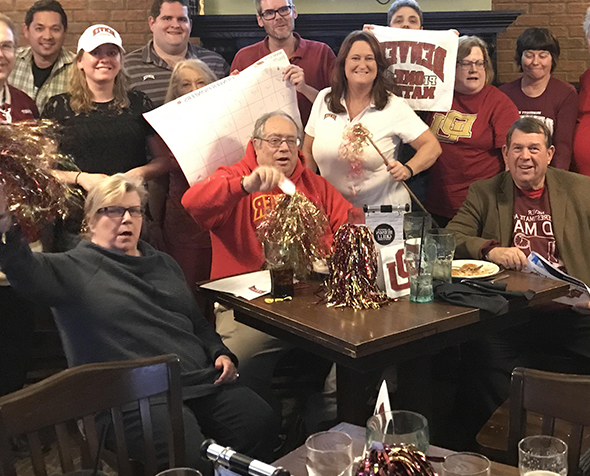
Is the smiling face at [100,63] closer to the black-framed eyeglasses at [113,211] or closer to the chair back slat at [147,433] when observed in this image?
the black-framed eyeglasses at [113,211]

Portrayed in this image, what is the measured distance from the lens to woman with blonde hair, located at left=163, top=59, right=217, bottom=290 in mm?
2953

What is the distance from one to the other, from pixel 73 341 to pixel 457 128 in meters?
2.03

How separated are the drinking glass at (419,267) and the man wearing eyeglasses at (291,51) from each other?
129 cm

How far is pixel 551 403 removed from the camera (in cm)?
132

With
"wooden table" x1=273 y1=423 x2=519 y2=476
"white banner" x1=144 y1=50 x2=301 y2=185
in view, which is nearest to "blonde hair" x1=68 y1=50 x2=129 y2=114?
"white banner" x1=144 y1=50 x2=301 y2=185

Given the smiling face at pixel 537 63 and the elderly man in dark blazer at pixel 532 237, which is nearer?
the elderly man in dark blazer at pixel 532 237

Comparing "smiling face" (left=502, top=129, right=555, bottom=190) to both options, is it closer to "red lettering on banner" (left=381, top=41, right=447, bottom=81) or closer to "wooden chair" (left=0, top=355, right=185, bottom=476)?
"red lettering on banner" (left=381, top=41, right=447, bottom=81)

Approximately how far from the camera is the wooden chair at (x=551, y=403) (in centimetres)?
128

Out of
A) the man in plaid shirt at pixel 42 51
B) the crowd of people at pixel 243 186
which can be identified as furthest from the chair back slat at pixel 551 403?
the man in plaid shirt at pixel 42 51

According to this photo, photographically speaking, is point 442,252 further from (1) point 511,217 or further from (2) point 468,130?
(2) point 468,130

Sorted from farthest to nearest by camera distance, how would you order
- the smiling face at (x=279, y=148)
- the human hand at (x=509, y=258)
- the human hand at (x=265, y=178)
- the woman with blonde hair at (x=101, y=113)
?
the woman with blonde hair at (x=101, y=113) → the smiling face at (x=279, y=148) → the human hand at (x=509, y=258) → the human hand at (x=265, y=178)

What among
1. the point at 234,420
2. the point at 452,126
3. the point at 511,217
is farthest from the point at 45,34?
the point at 511,217

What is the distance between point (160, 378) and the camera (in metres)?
1.44

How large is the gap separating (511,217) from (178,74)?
1.51 meters
